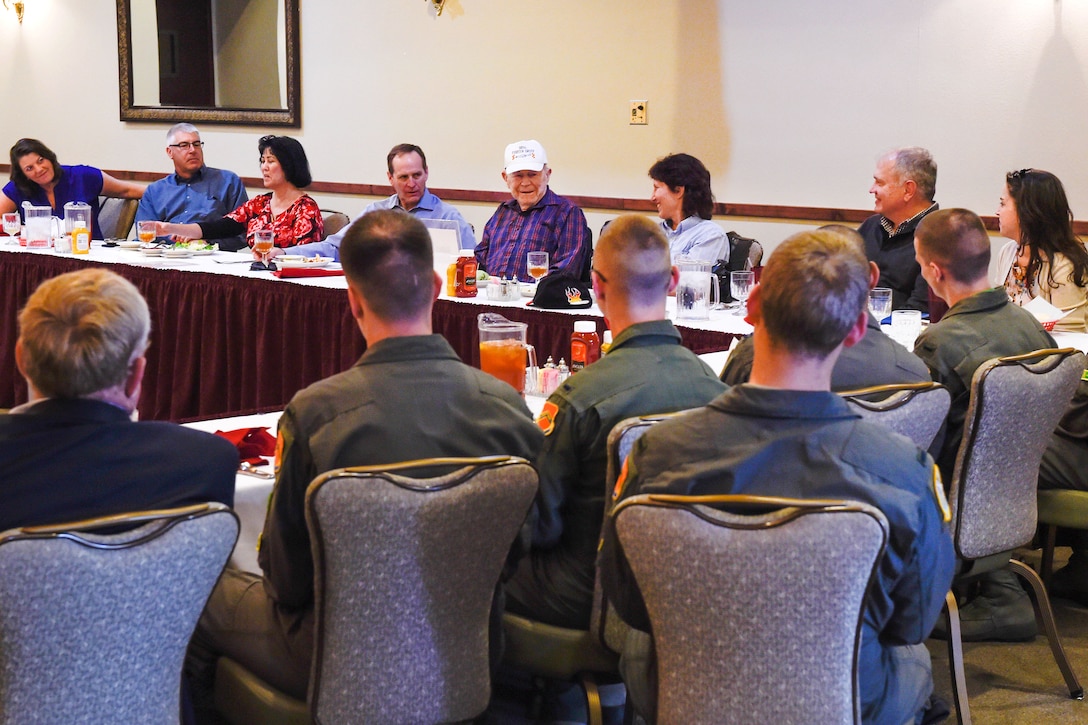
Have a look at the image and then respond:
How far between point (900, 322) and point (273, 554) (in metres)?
2.19

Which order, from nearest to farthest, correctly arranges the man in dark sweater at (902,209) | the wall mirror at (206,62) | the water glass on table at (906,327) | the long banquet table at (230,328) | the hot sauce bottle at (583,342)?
1. the hot sauce bottle at (583,342)
2. the water glass on table at (906,327)
3. the long banquet table at (230,328)
4. the man in dark sweater at (902,209)
5. the wall mirror at (206,62)

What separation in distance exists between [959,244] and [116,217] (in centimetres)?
477

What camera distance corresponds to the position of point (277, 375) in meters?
4.43

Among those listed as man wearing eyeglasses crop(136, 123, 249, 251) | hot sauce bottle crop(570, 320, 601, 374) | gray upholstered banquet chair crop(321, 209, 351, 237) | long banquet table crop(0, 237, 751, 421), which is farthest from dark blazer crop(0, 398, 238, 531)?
man wearing eyeglasses crop(136, 123, 249, 251)

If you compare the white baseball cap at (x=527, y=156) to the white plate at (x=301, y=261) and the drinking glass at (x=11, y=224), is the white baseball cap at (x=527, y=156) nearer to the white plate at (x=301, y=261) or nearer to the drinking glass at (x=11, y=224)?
the white plate at (x=301, y=261)

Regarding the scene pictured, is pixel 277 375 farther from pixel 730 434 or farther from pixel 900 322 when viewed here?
pixel 730 434

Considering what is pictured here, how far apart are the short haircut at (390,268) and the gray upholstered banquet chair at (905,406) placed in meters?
0.80

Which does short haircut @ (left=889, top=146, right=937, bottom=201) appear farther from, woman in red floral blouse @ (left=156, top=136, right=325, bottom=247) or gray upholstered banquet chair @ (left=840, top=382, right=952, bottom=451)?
woman in red floral blouse @ (left=156, top=136, right=325, bottom=247)

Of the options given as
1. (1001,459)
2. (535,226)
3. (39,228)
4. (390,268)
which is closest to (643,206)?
(535,226)

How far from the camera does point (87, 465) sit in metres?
1.58

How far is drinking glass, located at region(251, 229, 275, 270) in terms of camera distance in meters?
4.64

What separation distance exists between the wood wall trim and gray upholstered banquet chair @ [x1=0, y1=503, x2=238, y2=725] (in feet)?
14.7

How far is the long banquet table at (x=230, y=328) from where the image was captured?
4074 millimetres

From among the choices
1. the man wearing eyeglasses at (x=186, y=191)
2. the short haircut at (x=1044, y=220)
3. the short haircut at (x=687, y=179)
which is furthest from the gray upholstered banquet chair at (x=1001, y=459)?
the man wearing eyeglasses at (x=186, y=191)
